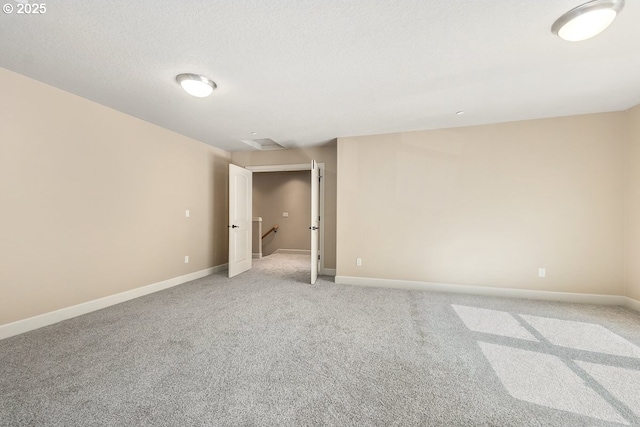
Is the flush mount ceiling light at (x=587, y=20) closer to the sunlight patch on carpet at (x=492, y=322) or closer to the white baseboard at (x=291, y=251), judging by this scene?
the sunlight patch on carpet at (x=492, y=322)

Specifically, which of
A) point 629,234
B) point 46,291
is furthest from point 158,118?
point 629,234

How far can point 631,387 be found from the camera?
162cm

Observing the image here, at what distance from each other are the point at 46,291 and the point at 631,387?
5.02 meters

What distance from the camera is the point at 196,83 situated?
2.28m

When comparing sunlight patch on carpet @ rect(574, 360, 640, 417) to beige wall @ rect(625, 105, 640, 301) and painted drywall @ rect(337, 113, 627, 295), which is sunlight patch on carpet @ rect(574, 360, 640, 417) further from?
beige wall @ rect(625, 105, 640, 301)

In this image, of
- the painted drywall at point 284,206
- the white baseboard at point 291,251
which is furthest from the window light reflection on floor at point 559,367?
the painted drywall at point 284,206

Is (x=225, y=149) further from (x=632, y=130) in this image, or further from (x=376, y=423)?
(x=632, y=130)


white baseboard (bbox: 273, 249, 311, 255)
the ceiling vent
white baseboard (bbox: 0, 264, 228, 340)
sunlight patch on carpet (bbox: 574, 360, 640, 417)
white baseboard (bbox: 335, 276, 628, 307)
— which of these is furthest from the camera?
white baseboard (bbox: 273, 249, 311, 255)

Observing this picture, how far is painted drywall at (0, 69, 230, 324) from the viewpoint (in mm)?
2287

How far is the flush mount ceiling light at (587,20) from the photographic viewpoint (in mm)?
1475

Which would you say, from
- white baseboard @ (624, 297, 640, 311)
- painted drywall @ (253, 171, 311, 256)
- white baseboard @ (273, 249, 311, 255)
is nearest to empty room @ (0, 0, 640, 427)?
white baseboard @ (624, 297, 640, 311)

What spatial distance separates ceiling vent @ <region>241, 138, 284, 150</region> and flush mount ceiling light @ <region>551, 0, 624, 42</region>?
3.73 metres

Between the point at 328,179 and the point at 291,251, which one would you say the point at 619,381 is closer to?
the point at 328,179

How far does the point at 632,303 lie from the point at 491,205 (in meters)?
1.92
